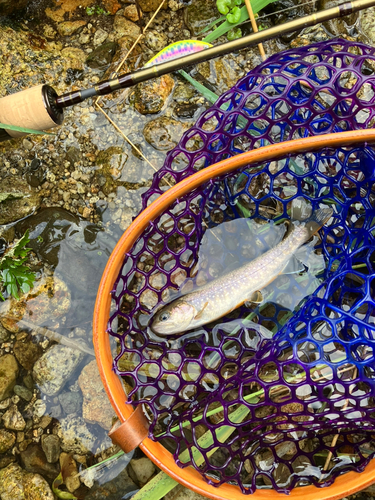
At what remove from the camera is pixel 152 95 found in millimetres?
3002

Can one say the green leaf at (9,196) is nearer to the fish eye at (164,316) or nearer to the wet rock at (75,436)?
the fish eye at (164,316)

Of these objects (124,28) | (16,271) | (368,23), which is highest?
(124,28)

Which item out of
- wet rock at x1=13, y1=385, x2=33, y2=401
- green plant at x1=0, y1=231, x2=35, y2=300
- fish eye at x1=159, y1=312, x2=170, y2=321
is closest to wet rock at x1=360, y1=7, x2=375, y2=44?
fish eye at x1=159, y1=312, x2=170, y2=321

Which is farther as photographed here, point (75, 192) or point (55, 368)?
point (75, 192)

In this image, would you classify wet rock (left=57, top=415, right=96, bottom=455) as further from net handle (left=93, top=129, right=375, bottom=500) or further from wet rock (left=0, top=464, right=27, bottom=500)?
net handle (left=93, top=129, right=375, bottom=500)

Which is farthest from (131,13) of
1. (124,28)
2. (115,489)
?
(115,489)

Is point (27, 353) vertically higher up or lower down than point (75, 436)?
higher up

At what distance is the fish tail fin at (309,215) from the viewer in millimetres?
2512

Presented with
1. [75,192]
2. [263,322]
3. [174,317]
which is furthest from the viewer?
[75,192]

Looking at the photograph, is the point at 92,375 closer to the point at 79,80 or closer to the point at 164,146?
the point at 164,146

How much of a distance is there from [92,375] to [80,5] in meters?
2.90

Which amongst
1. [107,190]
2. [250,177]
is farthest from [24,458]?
[250,177]

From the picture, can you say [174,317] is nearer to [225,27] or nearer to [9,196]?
[9,196]

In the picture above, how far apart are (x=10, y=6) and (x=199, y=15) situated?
1455 mm
